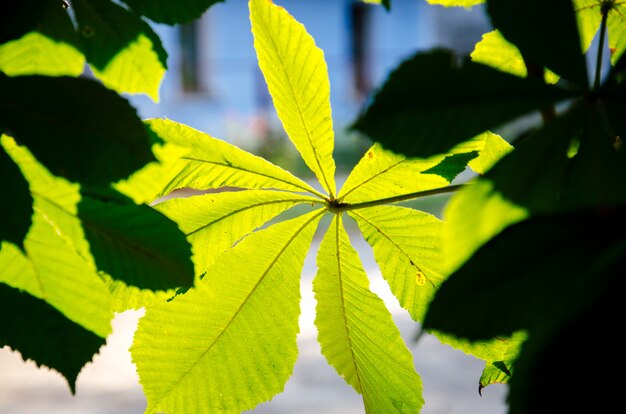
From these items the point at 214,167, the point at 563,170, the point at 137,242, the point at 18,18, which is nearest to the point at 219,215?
the point at 214,167

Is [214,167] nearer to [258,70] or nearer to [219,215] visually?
[219,215]

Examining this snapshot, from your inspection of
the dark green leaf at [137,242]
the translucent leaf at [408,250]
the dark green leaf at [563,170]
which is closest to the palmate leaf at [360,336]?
the translucent leaf at [408,250]

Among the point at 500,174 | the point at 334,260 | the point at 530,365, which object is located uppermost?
the point at 334,260

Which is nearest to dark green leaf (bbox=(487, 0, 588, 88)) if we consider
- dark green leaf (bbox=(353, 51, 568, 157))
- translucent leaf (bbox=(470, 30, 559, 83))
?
dark green leaf (bbox=(353, 51, 568, 157))

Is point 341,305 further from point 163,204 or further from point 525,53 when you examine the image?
point 525,53

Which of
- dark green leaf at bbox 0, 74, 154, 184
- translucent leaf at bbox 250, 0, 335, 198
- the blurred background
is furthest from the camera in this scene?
the blurred background

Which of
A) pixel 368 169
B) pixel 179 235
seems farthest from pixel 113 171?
pixel 368 169

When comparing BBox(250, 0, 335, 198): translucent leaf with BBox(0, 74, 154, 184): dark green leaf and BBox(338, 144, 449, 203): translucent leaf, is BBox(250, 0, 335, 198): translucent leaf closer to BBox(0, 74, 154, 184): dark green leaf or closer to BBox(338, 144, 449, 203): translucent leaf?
BBox(338, 144, 449, 203): translucent leaf
